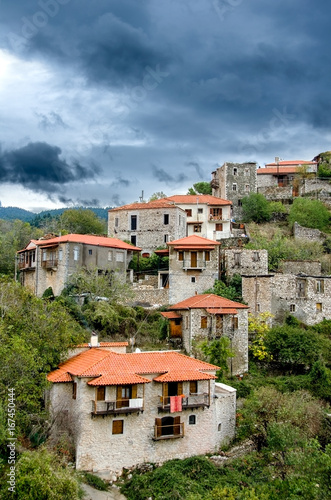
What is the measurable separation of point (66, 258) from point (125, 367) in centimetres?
1763

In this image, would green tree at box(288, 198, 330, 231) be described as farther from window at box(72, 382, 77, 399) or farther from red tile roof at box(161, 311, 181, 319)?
window at box(72, 382, 77, 399)

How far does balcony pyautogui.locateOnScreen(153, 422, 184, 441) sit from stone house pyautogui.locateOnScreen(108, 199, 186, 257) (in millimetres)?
26836

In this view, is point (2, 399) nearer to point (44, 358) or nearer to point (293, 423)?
point (44, 358)

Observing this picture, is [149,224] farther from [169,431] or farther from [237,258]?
[169,431]

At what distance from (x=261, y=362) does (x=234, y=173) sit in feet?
112

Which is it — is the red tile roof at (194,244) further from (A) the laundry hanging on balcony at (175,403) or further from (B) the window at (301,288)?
(A) the laundry hanging on balcony at (175,403)

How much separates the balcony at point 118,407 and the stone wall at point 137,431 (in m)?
0.34

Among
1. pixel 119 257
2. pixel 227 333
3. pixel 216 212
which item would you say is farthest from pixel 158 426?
pixel 216 212

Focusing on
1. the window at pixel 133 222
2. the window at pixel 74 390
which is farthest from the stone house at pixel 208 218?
the window at pixel 74 390

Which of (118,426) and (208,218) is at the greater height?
(208,218)

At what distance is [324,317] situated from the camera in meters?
44.5

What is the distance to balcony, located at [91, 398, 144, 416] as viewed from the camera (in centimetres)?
2786

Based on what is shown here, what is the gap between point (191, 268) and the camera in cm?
4497

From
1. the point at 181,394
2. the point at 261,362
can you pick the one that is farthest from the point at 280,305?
the point at 181,394
